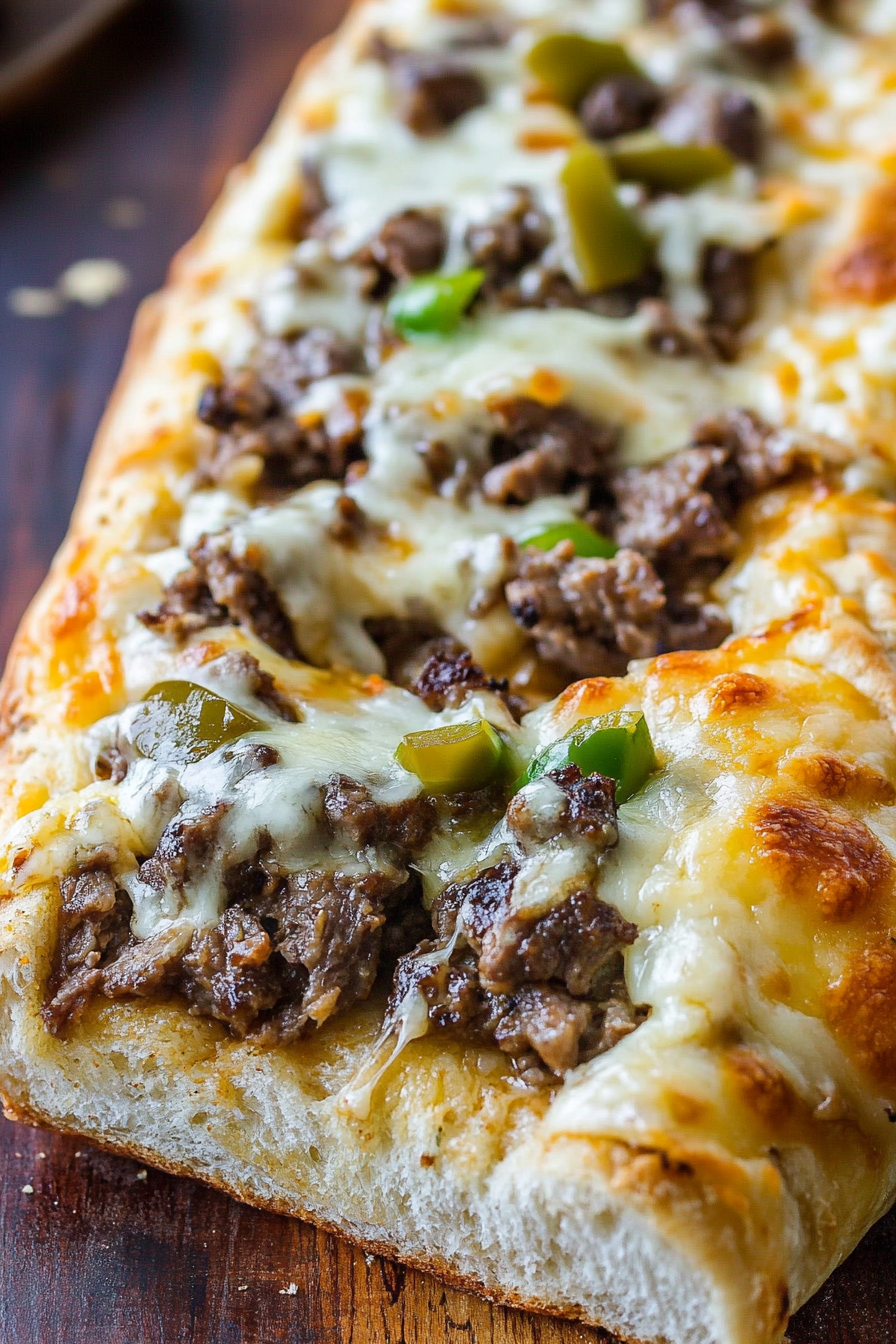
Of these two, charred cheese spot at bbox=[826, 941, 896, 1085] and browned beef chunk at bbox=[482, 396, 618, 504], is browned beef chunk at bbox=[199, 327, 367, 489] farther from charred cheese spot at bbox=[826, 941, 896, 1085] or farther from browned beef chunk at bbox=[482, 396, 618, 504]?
charred cheese spot at bbox=[826, 941, 896, 1085]

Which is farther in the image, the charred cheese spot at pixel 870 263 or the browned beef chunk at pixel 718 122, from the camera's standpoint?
the browned beef chunk at pixel 718 122

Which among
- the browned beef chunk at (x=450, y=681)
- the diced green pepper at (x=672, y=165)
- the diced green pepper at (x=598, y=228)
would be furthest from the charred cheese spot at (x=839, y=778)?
the diced green pepper at (x=672, y=165)

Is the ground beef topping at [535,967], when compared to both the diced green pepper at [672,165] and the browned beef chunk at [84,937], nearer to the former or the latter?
the browned beef chunk at [84,937]

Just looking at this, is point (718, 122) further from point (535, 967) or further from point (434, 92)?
point (535, 967)

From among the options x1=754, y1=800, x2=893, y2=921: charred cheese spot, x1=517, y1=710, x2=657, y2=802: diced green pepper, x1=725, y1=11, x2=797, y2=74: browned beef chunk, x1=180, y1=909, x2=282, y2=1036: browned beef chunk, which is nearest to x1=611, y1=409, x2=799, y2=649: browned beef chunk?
x1=517, y1=710, x2=657, y2=802: diced green pepper

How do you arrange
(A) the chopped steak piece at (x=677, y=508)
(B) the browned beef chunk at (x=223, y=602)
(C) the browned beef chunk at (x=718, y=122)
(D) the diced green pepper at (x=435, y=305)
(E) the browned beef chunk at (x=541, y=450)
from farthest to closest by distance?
(C) the browned beef chunk at (x=718, y=122) → (D) the diced green pepper at (x=435, y=305) → (E) the browned beef chunk at (x=541, y=450) → (A) the chopped steak piece at (x=677, y=508) → (B) the browned beef chunk at (x=223, y=602)

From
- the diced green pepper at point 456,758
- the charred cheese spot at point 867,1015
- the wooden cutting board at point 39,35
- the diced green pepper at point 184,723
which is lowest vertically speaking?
the charred cheese spot at point 867,1015

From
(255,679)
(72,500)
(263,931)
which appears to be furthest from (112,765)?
(72,500)
